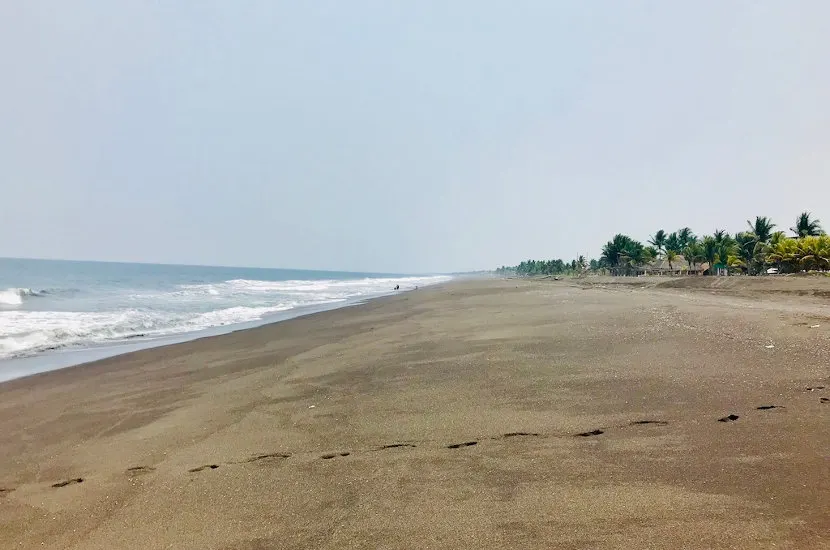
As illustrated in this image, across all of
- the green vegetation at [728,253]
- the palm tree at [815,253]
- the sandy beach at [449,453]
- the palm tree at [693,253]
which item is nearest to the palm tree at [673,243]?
the green vegetation at [728,253]

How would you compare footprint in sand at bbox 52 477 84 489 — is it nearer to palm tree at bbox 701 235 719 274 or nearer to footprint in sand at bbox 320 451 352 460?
footprint in sand at bbox 320 451 352 460

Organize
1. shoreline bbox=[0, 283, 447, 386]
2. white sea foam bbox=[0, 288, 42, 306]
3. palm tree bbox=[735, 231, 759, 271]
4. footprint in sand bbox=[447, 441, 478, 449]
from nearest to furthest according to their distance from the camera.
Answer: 1. footprint in sand bbox=[447, 441, 478, 449]
2. shoreline bbox=[0, 283, 447, 386]
3. white sea foam bbox=[0, 288, 42, 306]
4. palm tree bbox=[735, 231, 759, 271]

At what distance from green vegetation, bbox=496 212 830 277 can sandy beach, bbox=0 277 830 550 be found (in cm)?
6007

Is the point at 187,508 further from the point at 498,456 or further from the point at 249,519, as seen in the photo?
the point at 498,456

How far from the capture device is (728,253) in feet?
248

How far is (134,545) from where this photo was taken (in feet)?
12.0

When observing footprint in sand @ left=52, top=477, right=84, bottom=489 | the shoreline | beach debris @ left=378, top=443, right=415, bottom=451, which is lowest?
the shoreline

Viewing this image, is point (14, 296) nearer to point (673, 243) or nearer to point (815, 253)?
point (815, 253)

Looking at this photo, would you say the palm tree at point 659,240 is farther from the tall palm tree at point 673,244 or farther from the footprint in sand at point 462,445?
the footprint in sand at point 462,445

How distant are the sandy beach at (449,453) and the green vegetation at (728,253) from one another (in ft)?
197

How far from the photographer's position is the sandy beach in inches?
137

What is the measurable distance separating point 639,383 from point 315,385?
5684 mm

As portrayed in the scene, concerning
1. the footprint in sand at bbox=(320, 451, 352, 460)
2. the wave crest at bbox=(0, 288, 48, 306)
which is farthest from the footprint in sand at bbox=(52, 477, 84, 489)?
the wave crest at bbox=(0, 288, 48, 306)

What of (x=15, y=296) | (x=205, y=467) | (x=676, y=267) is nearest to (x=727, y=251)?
(x=676, y=267)
